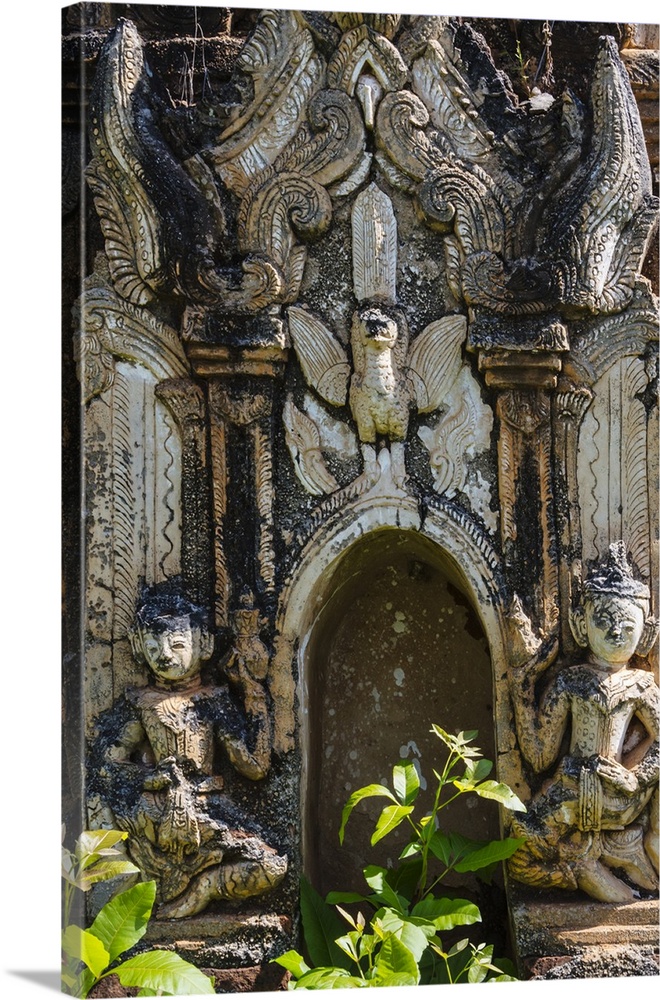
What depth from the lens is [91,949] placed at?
5.70 meters

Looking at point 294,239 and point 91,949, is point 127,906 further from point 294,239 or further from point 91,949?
point 294,239

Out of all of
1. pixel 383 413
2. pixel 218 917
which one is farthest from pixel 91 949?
pixel 383 413

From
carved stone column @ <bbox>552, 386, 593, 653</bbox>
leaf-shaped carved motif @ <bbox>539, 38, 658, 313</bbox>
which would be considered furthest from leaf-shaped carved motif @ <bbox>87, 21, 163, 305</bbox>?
carved stone column @ <bbox>552, 386, 593, 653</bbox>

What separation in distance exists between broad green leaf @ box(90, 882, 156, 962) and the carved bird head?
233cm

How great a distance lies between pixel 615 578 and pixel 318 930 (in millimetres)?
1878

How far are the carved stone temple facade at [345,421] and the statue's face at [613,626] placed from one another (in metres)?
0.01

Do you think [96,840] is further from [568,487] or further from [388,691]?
[568,487]

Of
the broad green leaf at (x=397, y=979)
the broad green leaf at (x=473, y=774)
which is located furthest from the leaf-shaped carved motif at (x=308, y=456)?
the broad green leaf at (x=397, y=979)

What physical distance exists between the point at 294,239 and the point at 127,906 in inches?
109

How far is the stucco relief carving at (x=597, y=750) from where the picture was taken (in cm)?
618

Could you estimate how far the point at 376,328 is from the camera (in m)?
6.32

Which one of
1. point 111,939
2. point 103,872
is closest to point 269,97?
point 103,872

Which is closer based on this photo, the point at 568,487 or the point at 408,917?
the point at 408,917

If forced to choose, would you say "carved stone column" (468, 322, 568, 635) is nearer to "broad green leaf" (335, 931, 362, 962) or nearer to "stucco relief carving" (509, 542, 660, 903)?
"stucco relief carving" (509, 542, 660, 903)
